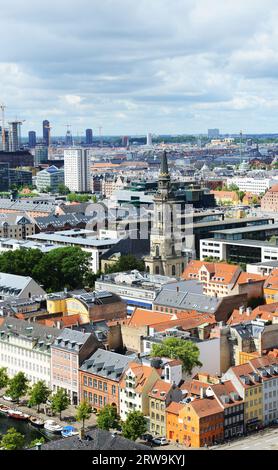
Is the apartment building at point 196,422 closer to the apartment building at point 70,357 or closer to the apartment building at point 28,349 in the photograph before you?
the apartment building at point 70,357

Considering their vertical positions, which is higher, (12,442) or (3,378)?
(12,442)

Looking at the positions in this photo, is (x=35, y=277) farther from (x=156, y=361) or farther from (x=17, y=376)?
(x=156, y=361)

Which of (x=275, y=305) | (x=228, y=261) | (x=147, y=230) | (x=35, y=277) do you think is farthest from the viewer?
(x=147, y=230)

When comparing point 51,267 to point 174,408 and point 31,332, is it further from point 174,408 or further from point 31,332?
point 174,408

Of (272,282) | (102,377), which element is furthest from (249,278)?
(102,377)
